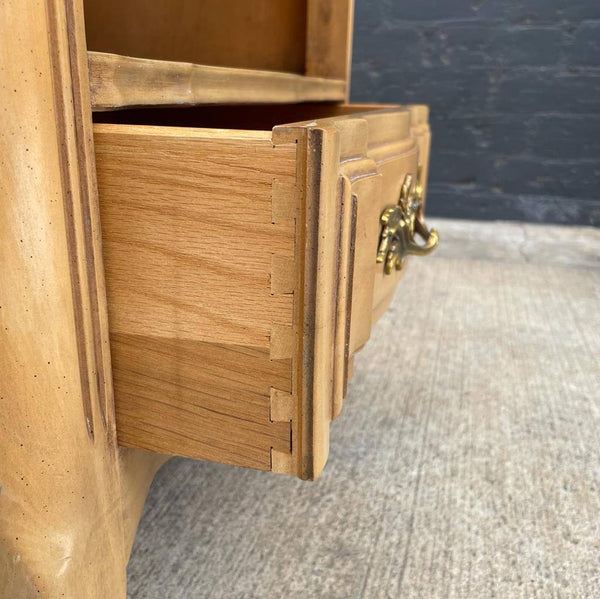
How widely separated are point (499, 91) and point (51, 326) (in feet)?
7.68

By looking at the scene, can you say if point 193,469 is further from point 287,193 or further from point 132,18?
point 132,18

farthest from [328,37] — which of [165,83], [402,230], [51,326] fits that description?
[51,326]

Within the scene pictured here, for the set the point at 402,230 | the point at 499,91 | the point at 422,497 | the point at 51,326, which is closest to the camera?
the point at 51,326

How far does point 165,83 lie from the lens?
485mm

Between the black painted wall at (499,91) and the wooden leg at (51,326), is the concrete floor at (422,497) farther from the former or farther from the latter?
the black painted wall at (499,91)

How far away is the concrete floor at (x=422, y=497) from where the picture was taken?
681 millimetres

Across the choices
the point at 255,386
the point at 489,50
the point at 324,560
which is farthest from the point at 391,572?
the point at 489,50

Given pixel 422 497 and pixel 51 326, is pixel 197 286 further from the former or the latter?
pixel 422 497

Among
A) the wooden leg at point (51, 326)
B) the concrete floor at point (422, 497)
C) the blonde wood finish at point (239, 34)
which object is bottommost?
the concrete floor at point (422, 497)

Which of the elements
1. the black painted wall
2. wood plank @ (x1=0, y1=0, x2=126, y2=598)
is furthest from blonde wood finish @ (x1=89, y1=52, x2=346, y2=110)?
the black painted wall

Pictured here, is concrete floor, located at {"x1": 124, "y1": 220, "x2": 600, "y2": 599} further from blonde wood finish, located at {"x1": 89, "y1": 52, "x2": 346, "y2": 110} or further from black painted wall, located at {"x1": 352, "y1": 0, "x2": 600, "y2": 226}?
black painted wall, located at {"x1": 352, "y1": 0, "x2": 600, "y2": 226}

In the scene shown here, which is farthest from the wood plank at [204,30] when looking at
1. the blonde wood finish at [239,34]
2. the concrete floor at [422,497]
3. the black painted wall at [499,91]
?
the black painted wall at [499,91]

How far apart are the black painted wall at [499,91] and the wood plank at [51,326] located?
2.27 meters

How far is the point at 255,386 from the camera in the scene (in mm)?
467
